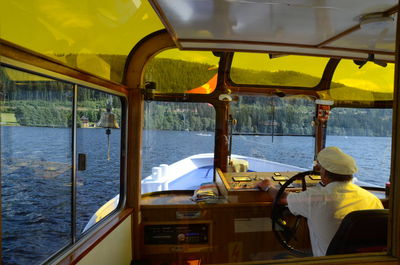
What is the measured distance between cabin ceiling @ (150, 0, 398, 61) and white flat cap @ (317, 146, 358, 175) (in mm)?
712

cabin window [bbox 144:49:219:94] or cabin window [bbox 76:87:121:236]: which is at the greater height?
cabin window [bbox 144:49:219:94]

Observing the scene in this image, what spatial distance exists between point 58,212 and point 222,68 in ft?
7.69

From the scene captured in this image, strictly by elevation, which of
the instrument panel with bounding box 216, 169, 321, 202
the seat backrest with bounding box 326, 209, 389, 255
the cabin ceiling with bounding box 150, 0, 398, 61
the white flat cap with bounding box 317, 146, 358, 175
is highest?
the cabin ceiling with bounding box 150, 0, 398, 61

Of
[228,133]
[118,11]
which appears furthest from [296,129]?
[118,11]

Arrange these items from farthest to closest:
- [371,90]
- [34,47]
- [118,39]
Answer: [371,90], [118,39], [34,47]

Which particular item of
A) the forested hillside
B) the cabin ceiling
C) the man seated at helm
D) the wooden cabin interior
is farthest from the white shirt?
the cabin ceiling

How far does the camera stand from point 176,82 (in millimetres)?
3238

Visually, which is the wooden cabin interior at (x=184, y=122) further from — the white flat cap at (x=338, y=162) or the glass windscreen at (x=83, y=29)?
the white flat cap at (x=338, y=162)

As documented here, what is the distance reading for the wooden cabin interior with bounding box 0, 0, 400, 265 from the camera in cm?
135

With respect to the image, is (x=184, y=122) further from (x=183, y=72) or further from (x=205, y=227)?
(x=205, y=227)

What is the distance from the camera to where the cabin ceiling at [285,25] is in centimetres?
159

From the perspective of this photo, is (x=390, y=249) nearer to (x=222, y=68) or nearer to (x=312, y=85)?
(x=222, y=68)

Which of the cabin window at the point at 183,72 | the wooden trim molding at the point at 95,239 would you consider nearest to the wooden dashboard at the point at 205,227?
the wooden trim molding at the point at 95,239

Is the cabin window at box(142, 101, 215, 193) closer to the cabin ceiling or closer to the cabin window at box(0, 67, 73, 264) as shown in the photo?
the cabin ceiling
